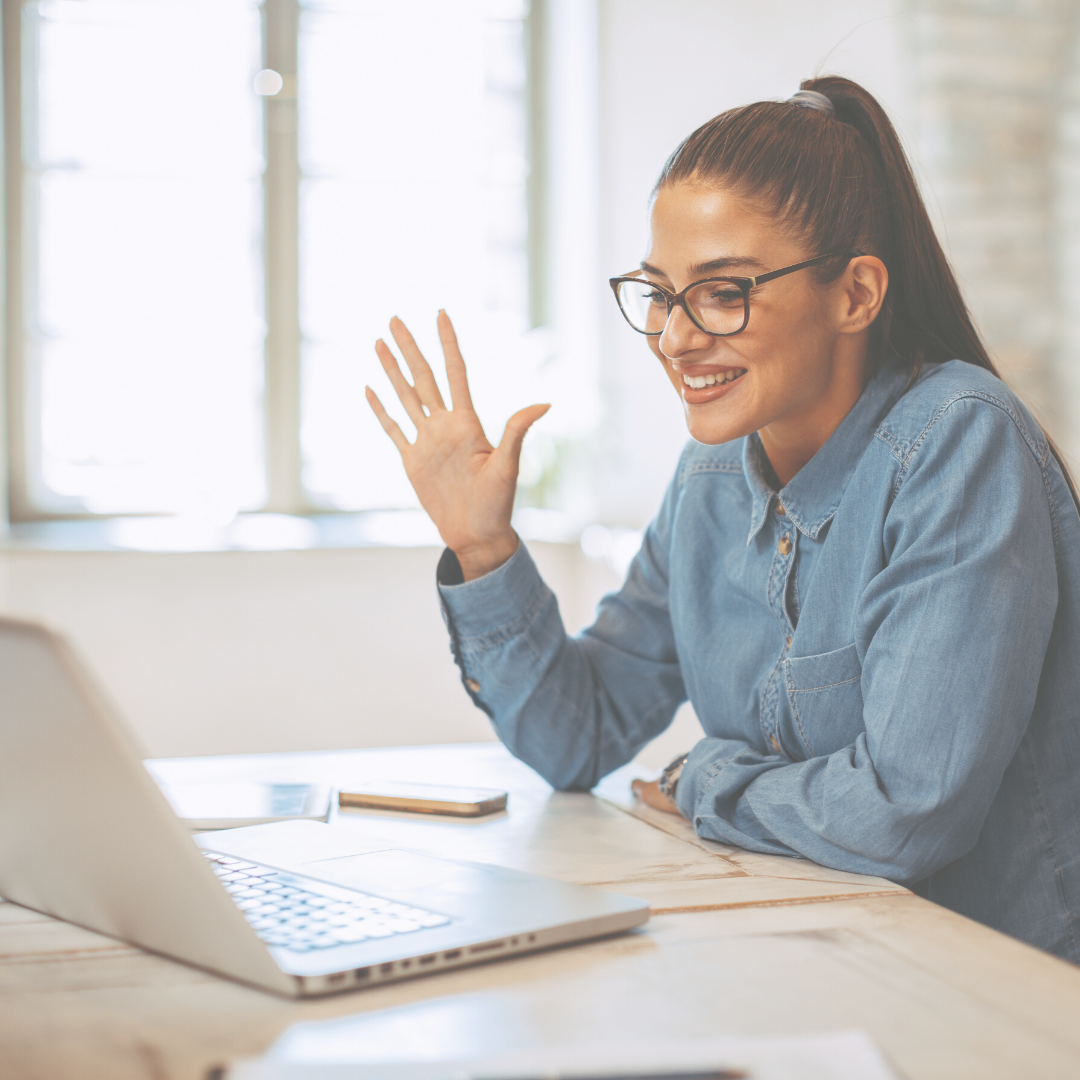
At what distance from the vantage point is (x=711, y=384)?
3.83 ft

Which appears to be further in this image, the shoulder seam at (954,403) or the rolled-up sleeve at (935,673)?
the shoulder seam at (954,403)

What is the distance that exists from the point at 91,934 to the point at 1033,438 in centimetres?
85


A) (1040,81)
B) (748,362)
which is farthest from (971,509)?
(1040,81)

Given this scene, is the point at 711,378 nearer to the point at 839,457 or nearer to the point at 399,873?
the point at 839,457

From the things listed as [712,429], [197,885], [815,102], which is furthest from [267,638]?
[197,885]

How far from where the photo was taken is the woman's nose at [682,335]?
1.14m

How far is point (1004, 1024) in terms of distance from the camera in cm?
58

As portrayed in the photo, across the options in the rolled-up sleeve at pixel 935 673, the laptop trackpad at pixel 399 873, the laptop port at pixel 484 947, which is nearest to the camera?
the laptop port at pixel 484 947

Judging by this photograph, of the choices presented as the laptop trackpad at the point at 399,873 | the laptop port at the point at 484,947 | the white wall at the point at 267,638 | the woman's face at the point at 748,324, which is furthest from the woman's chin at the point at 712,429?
the white wall at the point at 267,638

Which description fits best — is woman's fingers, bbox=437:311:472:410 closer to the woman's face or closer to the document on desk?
the woman's face

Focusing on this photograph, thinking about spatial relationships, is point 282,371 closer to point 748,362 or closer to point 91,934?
point 748,362

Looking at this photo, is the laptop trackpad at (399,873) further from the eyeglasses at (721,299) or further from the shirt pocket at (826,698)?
the eyeglasses at (721,299)

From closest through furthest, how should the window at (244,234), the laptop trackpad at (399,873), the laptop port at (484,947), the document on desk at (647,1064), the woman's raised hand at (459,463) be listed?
the document on desk at (647,1064) → the laptop port at (484,947) → the laptop trackpad at (399,873) → the woman's raised hand at (459,463) → the window at (244,234)

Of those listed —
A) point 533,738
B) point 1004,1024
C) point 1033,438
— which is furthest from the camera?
point 533,738
